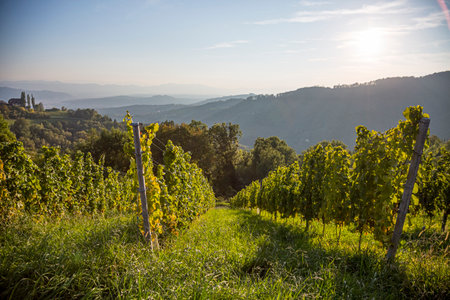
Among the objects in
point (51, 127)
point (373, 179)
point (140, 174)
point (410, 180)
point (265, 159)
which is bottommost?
point (265, 159)

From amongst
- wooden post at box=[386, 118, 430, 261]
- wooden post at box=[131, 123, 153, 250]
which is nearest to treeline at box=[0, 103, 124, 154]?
wooden post at box=[131, 123, 153, 250]

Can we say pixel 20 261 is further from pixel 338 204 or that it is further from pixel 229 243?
pixel 338 204

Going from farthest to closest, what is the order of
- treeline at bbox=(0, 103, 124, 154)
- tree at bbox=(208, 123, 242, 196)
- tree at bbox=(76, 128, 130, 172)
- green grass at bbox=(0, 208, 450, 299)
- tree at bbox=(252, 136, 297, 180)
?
treeline at bbox=(0, 103, 124, 154) < tree at bbox=(252, 136, 297, 180) < tree at bbox=(208, 123, 242, 196) < tree at bbox=(76, 128, 130, 172) < green grass at bbox=(0, 208, 450, 299)

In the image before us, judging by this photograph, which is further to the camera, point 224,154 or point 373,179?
point 224,154

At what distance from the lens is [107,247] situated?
134 inches

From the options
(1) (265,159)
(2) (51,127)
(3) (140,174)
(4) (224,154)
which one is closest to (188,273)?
(3) (140,174)

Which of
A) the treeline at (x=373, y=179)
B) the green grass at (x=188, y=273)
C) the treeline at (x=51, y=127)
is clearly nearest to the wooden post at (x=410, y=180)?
the treeline at (x=373, y=179)

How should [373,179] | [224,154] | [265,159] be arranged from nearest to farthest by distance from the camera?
[373,179]
[224,154]
[265,159]

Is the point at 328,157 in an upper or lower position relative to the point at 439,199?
upper

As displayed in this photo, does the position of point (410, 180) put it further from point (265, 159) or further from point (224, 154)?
point (265, 159)

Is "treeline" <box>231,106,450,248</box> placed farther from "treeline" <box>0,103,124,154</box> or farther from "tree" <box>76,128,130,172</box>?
"treeline" <box>0,103,124,154</box>

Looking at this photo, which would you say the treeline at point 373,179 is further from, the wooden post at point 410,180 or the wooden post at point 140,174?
the wooden post at point 140,174

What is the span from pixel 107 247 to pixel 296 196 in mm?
6016

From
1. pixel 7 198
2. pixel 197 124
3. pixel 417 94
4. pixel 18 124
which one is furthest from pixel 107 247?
pixel 417 94
